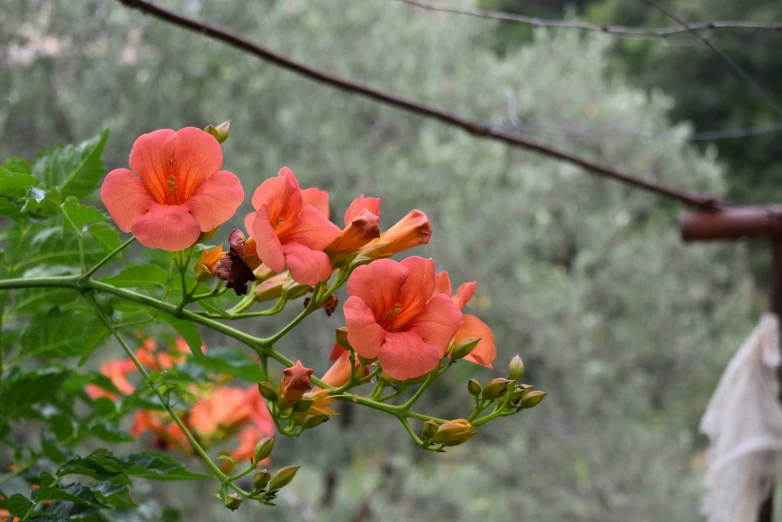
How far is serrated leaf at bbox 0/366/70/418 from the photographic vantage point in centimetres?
56

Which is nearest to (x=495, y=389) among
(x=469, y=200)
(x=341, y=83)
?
(x=341, y=83)

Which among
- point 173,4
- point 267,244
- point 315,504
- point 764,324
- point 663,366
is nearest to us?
point 267,244

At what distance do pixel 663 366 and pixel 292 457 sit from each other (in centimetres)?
215

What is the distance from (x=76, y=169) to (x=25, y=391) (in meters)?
0.19

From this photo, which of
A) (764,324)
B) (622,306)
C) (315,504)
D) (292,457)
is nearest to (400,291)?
(764,324)

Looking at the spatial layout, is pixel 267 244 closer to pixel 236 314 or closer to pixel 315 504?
pixel 236 314

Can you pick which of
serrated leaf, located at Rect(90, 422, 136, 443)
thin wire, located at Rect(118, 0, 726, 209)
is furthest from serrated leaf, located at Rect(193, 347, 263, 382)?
thin wire, located at Rect(118, 0, 726, 209)

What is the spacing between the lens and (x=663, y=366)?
3.96 meters

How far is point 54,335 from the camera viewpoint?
2.02 feet

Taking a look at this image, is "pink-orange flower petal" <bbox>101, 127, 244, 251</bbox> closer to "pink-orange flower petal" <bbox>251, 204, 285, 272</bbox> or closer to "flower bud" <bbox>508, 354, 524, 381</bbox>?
"pink-orange flower petal" <bbox>251, 204, 285, 272</bbox>

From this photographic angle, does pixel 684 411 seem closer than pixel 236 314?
No

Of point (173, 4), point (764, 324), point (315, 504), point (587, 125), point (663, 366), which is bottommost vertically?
point (315, 504)

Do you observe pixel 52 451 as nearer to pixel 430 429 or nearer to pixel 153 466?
pixel 153 466

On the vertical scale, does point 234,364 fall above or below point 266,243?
below
